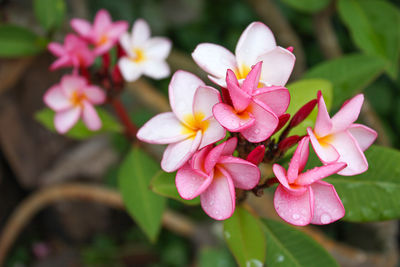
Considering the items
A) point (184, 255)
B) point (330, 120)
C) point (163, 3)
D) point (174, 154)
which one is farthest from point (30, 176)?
point (330, 120)

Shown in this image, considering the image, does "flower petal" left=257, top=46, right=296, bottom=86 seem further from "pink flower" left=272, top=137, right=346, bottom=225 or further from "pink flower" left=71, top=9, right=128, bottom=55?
"pink flower" left=71, top=9, right=128, bottom=55

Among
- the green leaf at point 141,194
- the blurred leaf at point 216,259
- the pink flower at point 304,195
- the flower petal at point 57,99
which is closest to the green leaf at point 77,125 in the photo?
the green leaf at point 141,194

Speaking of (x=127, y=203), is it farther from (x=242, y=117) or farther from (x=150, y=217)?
(x=242, y=117)

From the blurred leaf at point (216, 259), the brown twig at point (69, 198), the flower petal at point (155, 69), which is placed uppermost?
the flower petal at point (155, 69)

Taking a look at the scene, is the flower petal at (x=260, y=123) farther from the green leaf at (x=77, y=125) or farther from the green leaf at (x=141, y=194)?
the green leaf at (x=77, y=125)

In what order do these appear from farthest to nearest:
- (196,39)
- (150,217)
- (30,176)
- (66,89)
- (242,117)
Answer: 1. (196,39)
2. (30,176)
3. (150,217)
4. (66,89)
5. (242,117)

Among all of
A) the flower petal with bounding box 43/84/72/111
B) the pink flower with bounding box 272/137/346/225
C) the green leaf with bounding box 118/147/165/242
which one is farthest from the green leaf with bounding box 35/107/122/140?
the pink flower with bounding box 272/137/346/225

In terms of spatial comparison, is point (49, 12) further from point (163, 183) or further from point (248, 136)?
point (248, 136)
